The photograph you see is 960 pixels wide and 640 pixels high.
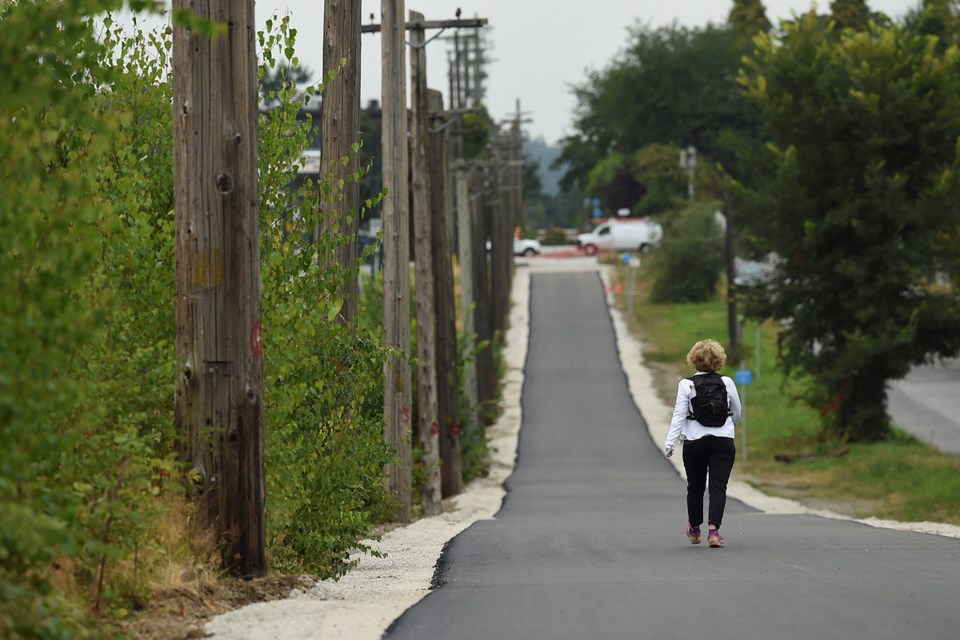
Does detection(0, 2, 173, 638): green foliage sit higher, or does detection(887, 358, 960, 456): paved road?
detection(0, 2, 173, 638): green foliage

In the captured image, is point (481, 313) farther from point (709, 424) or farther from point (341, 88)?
point (709, 424)

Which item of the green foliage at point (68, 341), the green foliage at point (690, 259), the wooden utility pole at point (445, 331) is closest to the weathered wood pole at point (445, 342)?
the wooden utility pole at point (445, 331)

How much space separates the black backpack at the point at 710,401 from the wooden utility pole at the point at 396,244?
10.4 metres

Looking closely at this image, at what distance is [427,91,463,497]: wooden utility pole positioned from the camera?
3116 cm

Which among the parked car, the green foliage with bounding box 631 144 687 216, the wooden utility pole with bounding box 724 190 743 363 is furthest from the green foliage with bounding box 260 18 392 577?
the parked car

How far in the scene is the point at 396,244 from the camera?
2338cm

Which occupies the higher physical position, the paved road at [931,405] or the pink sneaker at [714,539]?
the pink sneaker at [714,539]

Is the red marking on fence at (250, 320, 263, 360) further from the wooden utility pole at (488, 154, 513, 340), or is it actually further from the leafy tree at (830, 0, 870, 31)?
the leafy tree at (830, 0, 870, 31)

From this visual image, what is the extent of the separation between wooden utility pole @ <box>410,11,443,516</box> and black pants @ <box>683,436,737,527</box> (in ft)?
44.7

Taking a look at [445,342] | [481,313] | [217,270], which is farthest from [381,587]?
[481,313]

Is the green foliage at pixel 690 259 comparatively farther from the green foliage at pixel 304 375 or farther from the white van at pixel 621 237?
the green foliage at pixel 304 375

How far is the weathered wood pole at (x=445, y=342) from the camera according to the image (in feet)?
103

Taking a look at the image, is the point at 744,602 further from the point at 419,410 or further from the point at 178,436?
the point at 419,410

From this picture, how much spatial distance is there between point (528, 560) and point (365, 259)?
2769mm
